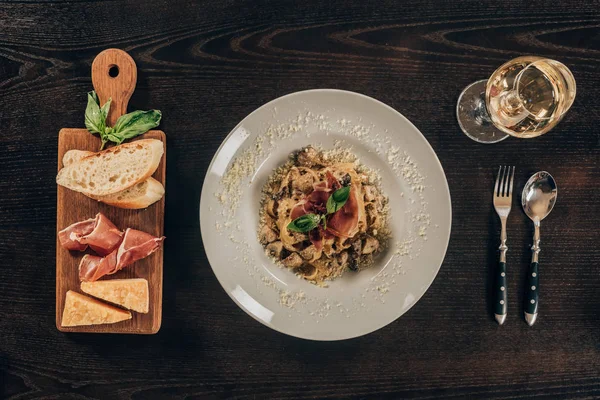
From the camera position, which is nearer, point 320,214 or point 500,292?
point 320,214

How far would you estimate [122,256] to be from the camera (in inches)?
84.7

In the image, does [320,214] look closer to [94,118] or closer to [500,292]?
[500,292]

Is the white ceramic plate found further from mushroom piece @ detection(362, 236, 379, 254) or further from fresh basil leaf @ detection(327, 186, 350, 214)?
fresh basil leaf @ detection(327, 186, 350, 214)

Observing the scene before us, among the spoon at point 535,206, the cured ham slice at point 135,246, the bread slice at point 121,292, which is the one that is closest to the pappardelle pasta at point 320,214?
the cured ham slice at point 135,246

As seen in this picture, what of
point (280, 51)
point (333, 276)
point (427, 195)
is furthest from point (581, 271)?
point (280, 51)

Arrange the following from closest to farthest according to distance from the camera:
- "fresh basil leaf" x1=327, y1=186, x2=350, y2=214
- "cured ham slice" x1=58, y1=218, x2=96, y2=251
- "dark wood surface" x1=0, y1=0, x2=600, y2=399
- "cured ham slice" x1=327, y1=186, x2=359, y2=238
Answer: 1. "fresh basil leaf" x1=327, y1=186, x2=350, y2=214
2. "cured ham slice" x1=327, y1=186, x2=359, y2=238
3. "cured ham slice" x1=58, y1=218, x2=96, y2=251
4. "dark wood surface" x1=0, y1=0, x2=600, y2=399

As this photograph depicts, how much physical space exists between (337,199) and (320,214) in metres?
0.15

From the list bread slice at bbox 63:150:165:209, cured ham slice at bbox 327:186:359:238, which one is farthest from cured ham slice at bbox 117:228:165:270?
cured ham slice at bbox 327:186:359:238

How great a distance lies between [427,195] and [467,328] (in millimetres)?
700

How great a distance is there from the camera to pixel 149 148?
7.16ft

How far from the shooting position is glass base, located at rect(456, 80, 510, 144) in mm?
2311

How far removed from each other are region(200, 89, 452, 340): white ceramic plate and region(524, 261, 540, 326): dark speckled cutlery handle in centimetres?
49

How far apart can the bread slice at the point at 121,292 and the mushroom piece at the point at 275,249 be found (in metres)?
0.58

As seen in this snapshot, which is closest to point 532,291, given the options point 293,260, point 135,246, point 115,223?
point 293,260
